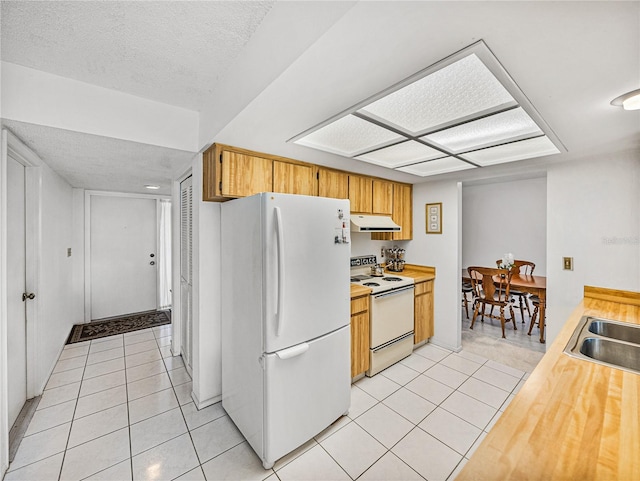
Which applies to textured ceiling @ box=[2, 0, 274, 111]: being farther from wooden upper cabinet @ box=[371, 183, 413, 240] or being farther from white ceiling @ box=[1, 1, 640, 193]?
wooden upper cabinet @ box=[371, 183, 413, 240]

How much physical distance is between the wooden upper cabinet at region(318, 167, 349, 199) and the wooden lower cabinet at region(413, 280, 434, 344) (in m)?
1.54

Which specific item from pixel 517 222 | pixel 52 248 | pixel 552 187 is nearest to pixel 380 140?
pixel 552 187

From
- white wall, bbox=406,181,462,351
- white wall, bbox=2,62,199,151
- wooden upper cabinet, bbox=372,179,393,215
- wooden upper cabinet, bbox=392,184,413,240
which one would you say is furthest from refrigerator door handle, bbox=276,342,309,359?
white wall, bbox=406,181,462,351

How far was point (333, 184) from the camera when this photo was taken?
2.75m

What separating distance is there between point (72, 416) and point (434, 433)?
112 inches

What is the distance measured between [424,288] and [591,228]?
5.52 ft

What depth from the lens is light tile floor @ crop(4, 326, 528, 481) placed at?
5.45ft

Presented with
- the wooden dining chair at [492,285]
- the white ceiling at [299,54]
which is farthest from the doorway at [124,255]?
the wooden dining chair at [492,285]

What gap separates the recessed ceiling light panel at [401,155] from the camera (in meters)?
2.20

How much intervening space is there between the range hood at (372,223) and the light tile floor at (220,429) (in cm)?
154

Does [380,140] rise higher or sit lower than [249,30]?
lower

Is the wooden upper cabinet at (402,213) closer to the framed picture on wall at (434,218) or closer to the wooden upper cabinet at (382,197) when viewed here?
the wooden upper cabinet at (382,197)

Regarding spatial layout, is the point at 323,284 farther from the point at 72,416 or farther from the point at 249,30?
the point at 72,416

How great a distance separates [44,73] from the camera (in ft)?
5.29
